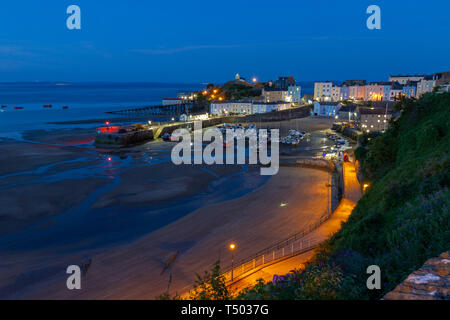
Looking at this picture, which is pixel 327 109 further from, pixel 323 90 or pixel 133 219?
pixel 133 219

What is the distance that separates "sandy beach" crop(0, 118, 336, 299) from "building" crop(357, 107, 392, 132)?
20.3 m

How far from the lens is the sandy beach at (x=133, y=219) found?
33.9 feet

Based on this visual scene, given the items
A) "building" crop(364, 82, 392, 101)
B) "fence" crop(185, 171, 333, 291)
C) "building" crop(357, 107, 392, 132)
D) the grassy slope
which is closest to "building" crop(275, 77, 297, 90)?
"building" crop(364, 82, 392, 101)

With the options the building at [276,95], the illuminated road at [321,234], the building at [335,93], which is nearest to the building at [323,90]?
the building at [335,93]

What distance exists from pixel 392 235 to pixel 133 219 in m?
11.4

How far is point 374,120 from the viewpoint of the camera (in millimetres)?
39469

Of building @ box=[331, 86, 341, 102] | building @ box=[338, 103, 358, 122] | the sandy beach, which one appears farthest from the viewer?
building @ box=[331, 86, 341, 102]

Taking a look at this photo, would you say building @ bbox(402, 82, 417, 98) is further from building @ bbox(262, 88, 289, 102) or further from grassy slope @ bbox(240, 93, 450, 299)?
grassy slope @ bbox(240, 93, 450, 299)

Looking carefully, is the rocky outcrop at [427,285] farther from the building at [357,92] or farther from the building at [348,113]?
the building at [357,92]

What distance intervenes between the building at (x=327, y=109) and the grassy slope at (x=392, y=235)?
143ft

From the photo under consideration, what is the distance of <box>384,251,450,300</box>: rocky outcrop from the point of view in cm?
316
